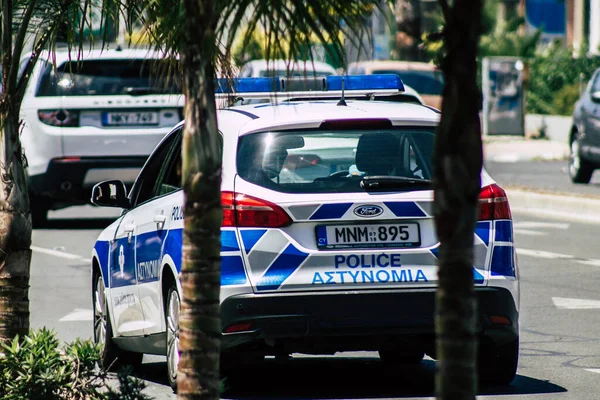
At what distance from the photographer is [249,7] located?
4652 millimetres

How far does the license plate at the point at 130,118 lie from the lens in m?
15.7

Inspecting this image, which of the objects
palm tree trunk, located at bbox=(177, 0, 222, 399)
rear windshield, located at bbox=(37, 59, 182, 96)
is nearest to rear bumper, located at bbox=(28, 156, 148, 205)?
rear windshield, located at bbox=(37, 59, 182, 96)

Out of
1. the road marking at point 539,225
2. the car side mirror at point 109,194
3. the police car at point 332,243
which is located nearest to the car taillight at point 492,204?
the police car at point 332,243

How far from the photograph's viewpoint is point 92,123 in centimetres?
1568

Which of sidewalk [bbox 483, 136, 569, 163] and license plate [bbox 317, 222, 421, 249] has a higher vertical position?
license plate [bbox 317, 222, 421, 249]

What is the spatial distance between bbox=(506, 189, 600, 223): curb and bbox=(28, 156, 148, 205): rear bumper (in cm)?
530

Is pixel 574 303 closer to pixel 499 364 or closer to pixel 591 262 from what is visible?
pixel 591 262

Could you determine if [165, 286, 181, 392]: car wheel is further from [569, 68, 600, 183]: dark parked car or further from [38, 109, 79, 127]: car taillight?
[569, 68, 600, 183]: dark parked car

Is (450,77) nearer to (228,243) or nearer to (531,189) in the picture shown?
(228,243)

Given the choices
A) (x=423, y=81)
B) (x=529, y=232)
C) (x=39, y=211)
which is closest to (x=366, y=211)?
(x=529, y=232)

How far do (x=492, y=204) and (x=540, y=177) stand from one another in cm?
1609

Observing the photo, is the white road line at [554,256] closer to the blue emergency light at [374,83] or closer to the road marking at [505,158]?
the blue emergency light at [374,83]

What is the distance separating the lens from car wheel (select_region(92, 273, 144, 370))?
26.9ft

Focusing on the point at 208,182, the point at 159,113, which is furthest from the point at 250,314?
the point at 159,113
